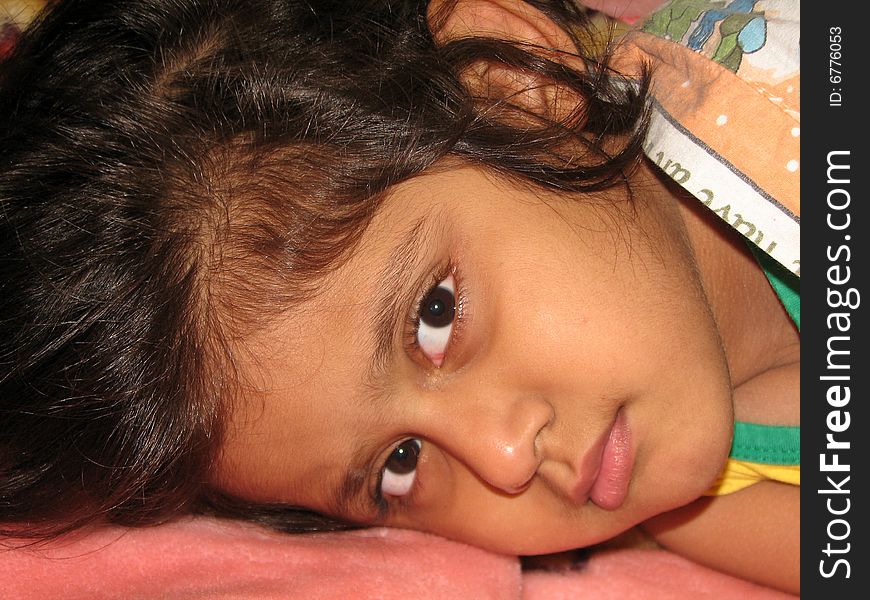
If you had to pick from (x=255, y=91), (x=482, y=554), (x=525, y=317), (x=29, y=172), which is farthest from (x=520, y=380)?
(x=29, y=172)

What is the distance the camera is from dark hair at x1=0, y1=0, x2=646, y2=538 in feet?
3.11

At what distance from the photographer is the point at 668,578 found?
1.26 metres

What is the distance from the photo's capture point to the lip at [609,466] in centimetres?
99

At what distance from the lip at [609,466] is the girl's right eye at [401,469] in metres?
0.21

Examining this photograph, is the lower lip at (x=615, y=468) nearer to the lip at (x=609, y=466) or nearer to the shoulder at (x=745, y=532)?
the lip at (x=609, y=466)

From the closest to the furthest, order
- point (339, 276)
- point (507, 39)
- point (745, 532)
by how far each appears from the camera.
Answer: point (339, 276), point (507, 39), point (745, 532)

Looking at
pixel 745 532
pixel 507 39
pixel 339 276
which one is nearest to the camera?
pixel 339 276

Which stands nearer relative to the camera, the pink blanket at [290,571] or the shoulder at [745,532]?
the pink blanket at [290,571]

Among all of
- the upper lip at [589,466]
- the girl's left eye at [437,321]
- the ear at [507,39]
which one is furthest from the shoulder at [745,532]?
the ear at [507,39]

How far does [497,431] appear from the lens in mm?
970

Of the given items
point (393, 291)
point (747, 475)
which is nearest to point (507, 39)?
point (393, 291)

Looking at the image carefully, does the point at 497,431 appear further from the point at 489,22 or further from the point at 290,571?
the point at 489,22

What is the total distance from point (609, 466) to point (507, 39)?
519 millimetres
